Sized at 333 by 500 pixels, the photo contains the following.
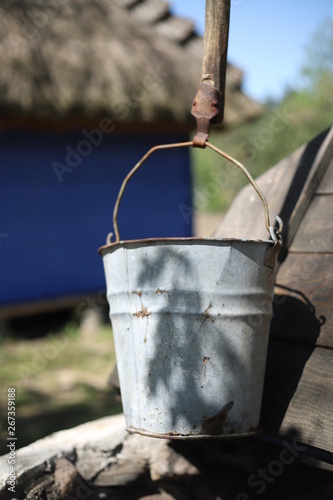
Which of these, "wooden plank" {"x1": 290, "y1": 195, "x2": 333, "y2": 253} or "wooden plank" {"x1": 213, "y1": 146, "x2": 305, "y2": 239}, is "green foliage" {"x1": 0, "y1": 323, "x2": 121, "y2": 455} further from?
"wooden plank" {"x1": 290, "y1": 195, "x2": 333, "y2": 253}

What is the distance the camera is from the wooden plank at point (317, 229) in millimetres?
2271

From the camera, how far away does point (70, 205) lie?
283 inches

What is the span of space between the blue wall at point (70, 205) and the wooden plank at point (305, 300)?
4784 mm

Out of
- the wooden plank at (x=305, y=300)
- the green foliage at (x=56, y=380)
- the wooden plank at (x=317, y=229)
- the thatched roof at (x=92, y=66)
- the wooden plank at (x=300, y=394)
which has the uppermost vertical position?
the thatched roof at (x=92, y=66)

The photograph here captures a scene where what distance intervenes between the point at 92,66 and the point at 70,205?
59.5 inches

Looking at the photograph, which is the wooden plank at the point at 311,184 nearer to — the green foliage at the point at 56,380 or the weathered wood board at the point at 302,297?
the weathered wood board at the point at 302,297

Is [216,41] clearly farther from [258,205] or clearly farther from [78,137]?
[78,137]

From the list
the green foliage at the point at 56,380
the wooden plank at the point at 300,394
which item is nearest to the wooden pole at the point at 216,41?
the wooden plank at the point at 300,394

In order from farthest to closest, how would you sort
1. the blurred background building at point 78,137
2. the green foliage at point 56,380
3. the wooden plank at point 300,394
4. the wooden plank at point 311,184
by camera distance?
1. the blurred background building at point 78,137
2. the green foliage at point 56,380
3. the wooden plank at point 311,184
4. the wooden plank at point 300,394

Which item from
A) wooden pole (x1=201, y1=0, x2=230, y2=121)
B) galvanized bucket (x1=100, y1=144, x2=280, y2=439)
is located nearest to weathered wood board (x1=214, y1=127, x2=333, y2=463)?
galvanized bucket (x1=100, y1=144, x2=280, y2=439)

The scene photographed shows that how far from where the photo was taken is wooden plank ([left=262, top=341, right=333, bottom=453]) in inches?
74.5

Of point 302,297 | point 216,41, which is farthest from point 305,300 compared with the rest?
point 216,41

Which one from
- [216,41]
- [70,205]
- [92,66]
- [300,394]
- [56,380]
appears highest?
[92,66]

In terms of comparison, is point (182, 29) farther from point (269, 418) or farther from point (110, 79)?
point (269, 418)
